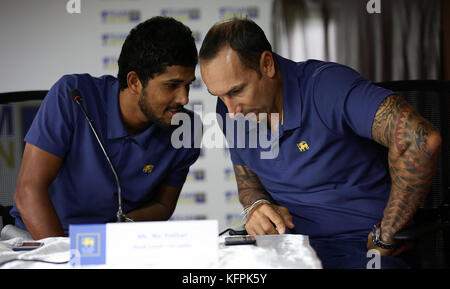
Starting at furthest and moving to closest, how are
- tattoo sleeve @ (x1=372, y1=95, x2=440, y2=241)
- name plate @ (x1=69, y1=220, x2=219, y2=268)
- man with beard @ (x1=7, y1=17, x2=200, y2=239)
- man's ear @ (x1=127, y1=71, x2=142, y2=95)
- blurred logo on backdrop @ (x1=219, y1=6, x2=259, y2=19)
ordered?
blurred logo on backdrop @ (x1=219, y1=6, x2=259, y2=19)
man's ear @ (x1=127, y1=71, x2=142, y2=95)
man with beard @ (x1=7, y1=17, x2=200, y2=239)
tattoo sleeve @ (x1=372, y1=95, x2=440, y2=241)
name plate @ (x1=69, y1=220, x2=219, y2=268)

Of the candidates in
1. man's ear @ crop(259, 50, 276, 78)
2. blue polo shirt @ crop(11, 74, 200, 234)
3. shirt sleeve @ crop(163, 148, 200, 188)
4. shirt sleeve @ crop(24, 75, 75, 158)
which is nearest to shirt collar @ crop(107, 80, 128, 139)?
blue polo shirt @ crop(11, 74, 200, 234)

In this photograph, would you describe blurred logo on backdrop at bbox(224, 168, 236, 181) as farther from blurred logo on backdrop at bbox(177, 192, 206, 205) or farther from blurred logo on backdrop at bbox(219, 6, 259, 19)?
blurred logo on backdrop at bbox(219, 6, 259, 19)

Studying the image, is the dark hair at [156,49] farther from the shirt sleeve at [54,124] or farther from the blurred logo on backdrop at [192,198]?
the blurred logo on backdrop at [192,198]

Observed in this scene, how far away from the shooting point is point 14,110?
1.35 m

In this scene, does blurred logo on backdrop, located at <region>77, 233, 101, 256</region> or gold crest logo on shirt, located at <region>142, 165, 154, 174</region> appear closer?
blurred logo on backdrop, located at <region>77, 233, 101, 256</region>

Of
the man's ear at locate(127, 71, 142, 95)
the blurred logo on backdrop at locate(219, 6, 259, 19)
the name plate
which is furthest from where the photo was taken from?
the blurred logo on backdrop at locate(219, 6, 259, 19)

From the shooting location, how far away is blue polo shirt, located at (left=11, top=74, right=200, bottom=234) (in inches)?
49.0

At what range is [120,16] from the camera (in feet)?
8.23

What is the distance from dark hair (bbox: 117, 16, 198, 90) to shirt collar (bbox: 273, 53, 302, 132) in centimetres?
→ 27

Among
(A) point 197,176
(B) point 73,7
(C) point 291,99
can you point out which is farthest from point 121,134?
(B) point 73,7

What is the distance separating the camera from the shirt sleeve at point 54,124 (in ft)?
3.89

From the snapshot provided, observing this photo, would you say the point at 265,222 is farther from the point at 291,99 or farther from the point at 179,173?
the point at 179,173

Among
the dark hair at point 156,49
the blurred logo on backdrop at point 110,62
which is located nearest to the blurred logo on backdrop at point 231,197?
the blurred logo on backdrop at point 110,62

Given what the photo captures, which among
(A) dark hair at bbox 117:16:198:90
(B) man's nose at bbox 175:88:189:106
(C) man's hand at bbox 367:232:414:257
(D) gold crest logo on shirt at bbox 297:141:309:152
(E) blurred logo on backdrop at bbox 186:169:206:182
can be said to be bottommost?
(E) blurred logo on backdrop at bbox 186:169:206:182
